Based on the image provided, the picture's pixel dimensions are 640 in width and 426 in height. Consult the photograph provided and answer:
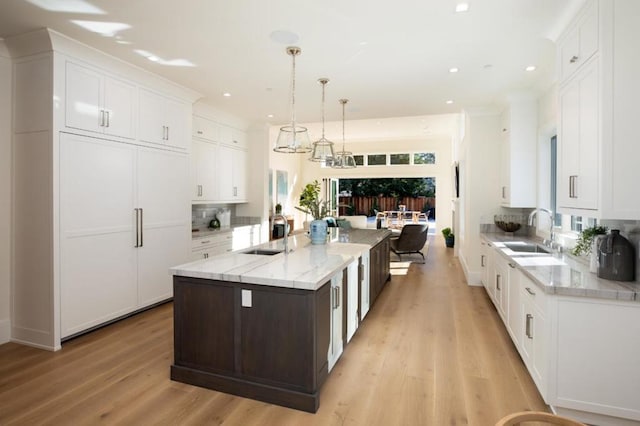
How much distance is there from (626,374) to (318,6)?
10.2 feet

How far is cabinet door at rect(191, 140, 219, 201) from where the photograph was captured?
18.0 ft

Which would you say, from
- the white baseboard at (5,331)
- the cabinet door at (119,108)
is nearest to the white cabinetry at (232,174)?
the cabinet door at (119,108)

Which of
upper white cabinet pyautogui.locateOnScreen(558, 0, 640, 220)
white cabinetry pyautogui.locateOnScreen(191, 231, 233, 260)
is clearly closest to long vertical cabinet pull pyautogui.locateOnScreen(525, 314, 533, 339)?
upper white cabinet pyautogui.locateOnScreen(558, 0, 640, 220)

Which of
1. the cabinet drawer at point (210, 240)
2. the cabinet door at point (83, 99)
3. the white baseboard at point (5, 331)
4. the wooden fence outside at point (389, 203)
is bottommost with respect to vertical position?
the white baseboard at point (5, 331)

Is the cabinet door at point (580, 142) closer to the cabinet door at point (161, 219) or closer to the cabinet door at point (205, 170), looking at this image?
the cabinet door at point (161, 219)

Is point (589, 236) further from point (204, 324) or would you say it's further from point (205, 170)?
point (205, 170)

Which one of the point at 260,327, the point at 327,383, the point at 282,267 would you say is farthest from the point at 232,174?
the point at 327,383

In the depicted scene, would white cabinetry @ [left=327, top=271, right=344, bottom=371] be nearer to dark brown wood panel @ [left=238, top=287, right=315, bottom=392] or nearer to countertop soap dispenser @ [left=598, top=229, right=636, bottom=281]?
dark brown wood panel @ [left=238, top=287, right=315, bottom=392]

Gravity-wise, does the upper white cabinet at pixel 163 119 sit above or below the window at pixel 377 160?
below

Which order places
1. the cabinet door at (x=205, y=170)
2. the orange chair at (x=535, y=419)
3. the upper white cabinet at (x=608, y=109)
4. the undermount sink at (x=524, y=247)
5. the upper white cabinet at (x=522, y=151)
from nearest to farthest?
the orange chair at (x=535, y=419) < the upper white cabinet at (x=608, y=109) < the undermount sink at (x=524, y=247) < the upper white cabinet at (x=522, y=151) < the cabinet door at (x=205, y=170)

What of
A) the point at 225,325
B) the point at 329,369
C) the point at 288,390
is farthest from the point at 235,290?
the point at 329,369

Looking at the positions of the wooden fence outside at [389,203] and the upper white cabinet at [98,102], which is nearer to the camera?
the upper white cabinet at [98,102]

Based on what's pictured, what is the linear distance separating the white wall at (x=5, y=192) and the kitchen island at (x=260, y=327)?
2029mm

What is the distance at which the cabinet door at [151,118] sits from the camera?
4105mm
